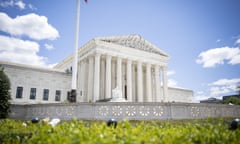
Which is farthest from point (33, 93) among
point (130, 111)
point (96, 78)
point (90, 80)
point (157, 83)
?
point (130, 111)

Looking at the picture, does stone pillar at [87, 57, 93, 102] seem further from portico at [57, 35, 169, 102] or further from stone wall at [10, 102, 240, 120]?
stone wall at [10, 102, 240, 120]

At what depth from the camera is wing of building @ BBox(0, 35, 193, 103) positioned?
36.3 meters

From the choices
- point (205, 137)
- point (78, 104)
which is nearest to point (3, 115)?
point (78, 104)

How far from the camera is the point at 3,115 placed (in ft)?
51.0

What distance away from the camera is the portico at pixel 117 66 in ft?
123

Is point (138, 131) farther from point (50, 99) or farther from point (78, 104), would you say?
point (50, 99)

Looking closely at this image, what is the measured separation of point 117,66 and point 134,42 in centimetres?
847

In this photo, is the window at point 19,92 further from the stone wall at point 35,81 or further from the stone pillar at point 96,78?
the stone pillar at point 96,78

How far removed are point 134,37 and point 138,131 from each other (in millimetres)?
41735

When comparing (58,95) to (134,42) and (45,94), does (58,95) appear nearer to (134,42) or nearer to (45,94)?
(45,94)

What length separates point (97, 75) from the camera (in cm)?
3612

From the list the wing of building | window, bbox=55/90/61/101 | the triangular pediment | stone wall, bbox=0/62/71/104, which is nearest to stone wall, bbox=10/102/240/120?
the wing of building

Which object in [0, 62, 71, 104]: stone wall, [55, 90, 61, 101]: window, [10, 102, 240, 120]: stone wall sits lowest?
[10, 102, 240, 120]: stone wall

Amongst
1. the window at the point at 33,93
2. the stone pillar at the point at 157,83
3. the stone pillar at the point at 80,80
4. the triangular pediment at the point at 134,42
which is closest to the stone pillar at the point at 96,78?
the triangular pediment at the point at 134,42
